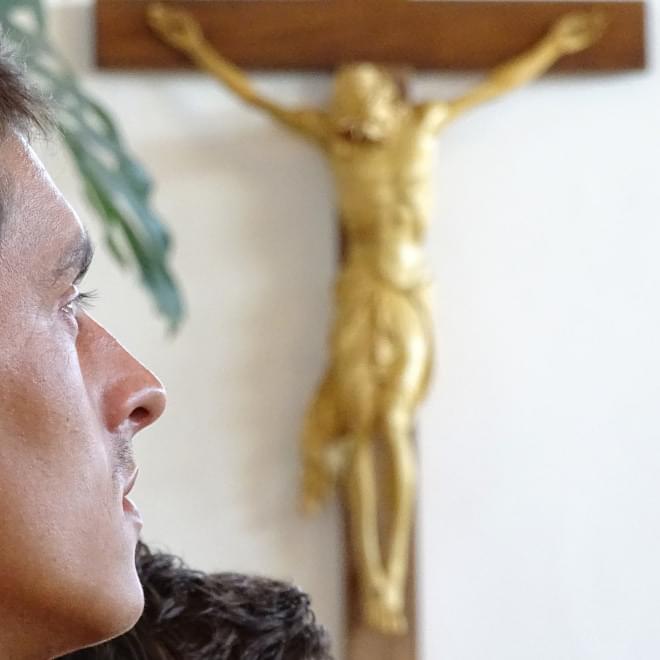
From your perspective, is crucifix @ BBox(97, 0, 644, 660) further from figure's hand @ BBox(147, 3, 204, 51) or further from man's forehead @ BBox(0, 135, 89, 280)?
man's forehead @ BBox(0, 135, 89, 280)

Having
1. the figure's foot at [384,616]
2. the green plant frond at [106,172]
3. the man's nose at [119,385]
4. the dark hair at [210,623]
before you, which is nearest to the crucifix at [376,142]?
the figure's foot at [384,616]

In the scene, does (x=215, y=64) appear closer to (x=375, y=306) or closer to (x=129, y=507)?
(x=375, y=306)

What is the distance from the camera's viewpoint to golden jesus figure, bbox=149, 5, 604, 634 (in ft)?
5.36

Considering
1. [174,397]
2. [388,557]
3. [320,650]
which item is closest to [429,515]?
[388,557]

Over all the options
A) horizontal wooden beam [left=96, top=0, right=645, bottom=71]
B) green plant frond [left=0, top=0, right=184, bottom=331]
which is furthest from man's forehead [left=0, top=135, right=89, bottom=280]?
horizontal wooden beam [left=96, top=0, right=645, bottom=71]

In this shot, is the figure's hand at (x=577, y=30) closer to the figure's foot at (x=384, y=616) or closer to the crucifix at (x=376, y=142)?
the crucifix at (x=376, y=142)

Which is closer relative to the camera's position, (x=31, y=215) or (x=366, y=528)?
(x=31, y=215)

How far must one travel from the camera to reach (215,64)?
1691mm

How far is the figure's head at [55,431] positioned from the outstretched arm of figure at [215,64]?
0.98m

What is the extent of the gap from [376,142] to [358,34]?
0.58 feet

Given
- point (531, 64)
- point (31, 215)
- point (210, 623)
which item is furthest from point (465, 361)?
point (31, 215)

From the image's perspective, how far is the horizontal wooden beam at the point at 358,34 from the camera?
1.72 meters

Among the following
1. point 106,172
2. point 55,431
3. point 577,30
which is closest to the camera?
point 55,431

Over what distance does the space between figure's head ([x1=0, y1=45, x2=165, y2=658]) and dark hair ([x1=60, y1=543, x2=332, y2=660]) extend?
0.11 meters
